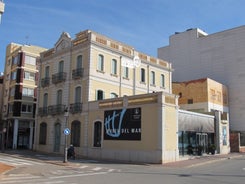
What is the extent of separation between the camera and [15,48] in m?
55.8

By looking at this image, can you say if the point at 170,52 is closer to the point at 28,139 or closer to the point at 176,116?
the point at 28,139

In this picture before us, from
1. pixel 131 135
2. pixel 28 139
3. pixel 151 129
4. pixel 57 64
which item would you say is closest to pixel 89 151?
pixel 131 135

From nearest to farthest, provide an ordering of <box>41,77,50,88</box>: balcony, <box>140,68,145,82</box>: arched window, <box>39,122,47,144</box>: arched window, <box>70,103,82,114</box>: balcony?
<box>70,103,82,114</box>: balcony → <box>39,122,47,144</box>: arched window → <box>41,77,50,88</box>: balcony → <box>140,68,145,82</box>: arched window

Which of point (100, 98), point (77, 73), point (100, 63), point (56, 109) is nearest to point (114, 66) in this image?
point (100, 63)

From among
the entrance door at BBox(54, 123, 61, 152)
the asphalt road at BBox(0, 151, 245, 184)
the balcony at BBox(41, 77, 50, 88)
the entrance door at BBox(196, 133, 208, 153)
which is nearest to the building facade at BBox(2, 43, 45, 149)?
the balcony at BBox(41, 77, 50, 88)

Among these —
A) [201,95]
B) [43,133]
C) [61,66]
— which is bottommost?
[43,133]

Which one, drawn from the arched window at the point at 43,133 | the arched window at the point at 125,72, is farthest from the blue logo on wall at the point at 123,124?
the arched window at the point at 43,133

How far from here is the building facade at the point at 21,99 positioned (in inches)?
1970

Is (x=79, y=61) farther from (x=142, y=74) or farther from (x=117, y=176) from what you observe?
(x=117, y=176)

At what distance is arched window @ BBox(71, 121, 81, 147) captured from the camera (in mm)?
34062

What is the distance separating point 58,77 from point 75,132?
7.12 m

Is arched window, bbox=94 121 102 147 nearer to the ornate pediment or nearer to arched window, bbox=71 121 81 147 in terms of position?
arched window, bbox=71 121 81 147

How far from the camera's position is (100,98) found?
1383 inches

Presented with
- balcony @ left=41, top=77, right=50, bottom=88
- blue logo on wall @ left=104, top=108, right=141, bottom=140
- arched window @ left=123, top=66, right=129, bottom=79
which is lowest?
blue logo on wall @ left=104, top=108, right=141, bottom=140
